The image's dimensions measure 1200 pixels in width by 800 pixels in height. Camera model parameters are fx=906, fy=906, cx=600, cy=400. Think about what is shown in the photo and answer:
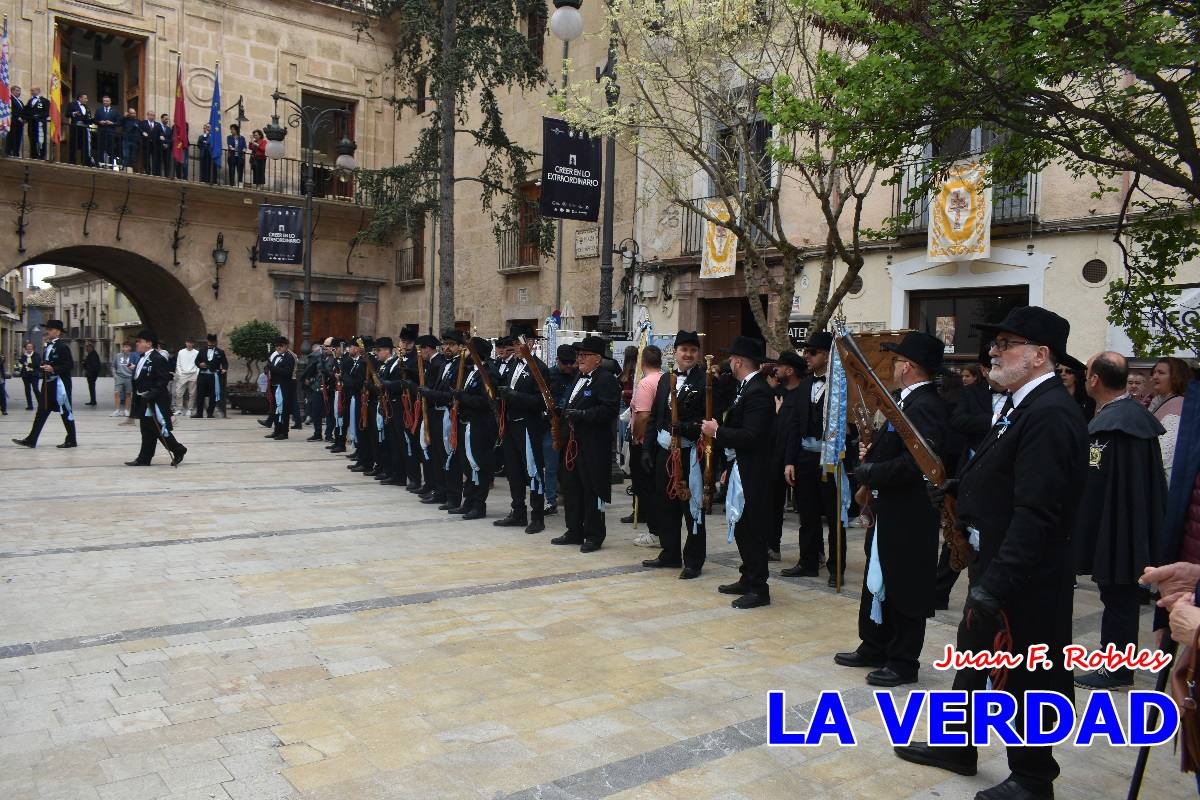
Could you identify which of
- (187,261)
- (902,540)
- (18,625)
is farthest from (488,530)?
(187,261)

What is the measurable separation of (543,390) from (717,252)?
9.08m

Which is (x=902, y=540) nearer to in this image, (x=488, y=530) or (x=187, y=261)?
(x=488, y=530)

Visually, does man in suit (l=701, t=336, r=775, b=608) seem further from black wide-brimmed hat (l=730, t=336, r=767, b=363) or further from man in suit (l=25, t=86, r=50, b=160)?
man in suit (l=25, t=86, r=50, b=160)

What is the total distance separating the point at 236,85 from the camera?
2436 centimetres

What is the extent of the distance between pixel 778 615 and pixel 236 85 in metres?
23.4

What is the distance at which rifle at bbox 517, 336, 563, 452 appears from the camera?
8.89 meters

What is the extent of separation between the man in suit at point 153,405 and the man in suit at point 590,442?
6.77 meters

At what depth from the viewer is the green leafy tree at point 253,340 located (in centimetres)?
2283

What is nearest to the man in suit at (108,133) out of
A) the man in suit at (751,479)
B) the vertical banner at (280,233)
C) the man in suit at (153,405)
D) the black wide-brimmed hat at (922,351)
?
the vertical banner at (280,233)

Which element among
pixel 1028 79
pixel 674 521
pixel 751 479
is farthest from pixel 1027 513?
pixel 674 521

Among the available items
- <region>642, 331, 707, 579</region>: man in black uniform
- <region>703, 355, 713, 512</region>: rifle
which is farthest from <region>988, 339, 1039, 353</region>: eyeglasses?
<region>642, 331, 707, 579</region>: man in black uniform

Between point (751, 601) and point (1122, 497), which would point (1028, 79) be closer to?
point (1122, 497)

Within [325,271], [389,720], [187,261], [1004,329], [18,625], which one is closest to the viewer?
[1004,329]

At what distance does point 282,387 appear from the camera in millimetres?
17469
